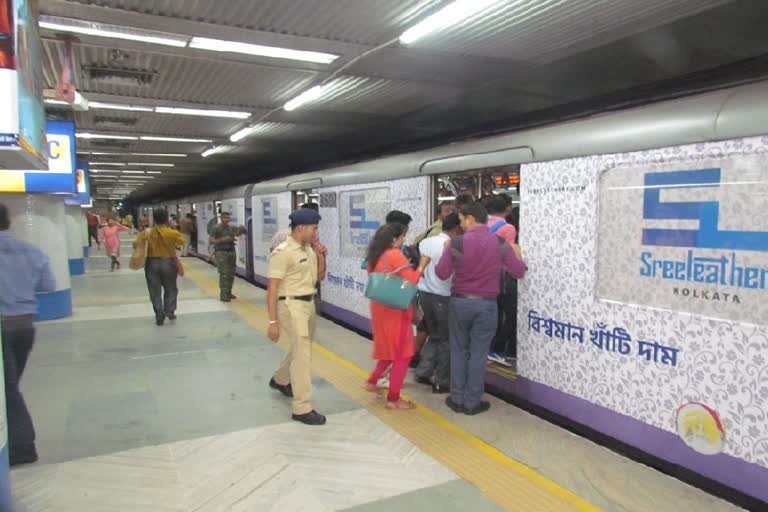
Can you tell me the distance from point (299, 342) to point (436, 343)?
145 centimetres

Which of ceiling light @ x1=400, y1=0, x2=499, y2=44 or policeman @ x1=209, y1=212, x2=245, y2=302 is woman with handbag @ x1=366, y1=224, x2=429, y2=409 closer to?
ceiling light @ x1=400, y1=0, x2=499, y2=44

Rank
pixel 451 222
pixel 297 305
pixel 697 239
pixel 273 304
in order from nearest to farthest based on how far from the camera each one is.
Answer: pixel 697 239, pixel 273 304, pixel 297 305, pixel 451 222

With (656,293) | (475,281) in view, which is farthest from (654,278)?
(475,281)

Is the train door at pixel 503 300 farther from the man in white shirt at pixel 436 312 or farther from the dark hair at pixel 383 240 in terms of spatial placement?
the dark hair at pixel 383 240

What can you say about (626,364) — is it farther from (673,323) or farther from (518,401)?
(518,401)

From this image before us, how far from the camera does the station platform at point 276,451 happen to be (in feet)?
9.41

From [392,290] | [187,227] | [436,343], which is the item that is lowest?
[436,343]

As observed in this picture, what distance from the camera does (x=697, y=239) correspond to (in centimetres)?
294

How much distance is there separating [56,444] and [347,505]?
211 cm

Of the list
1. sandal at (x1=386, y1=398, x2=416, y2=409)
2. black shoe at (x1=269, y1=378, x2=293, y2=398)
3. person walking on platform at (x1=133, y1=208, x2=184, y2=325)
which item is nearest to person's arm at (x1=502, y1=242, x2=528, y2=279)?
sandal at (x1=386, y1=398, x2=416, y2=409)

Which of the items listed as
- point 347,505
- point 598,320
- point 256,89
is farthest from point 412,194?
point 347,505

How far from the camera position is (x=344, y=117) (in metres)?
7.73

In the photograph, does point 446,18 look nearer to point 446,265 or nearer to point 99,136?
point 446,265

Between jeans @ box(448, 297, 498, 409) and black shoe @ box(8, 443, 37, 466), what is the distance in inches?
113
